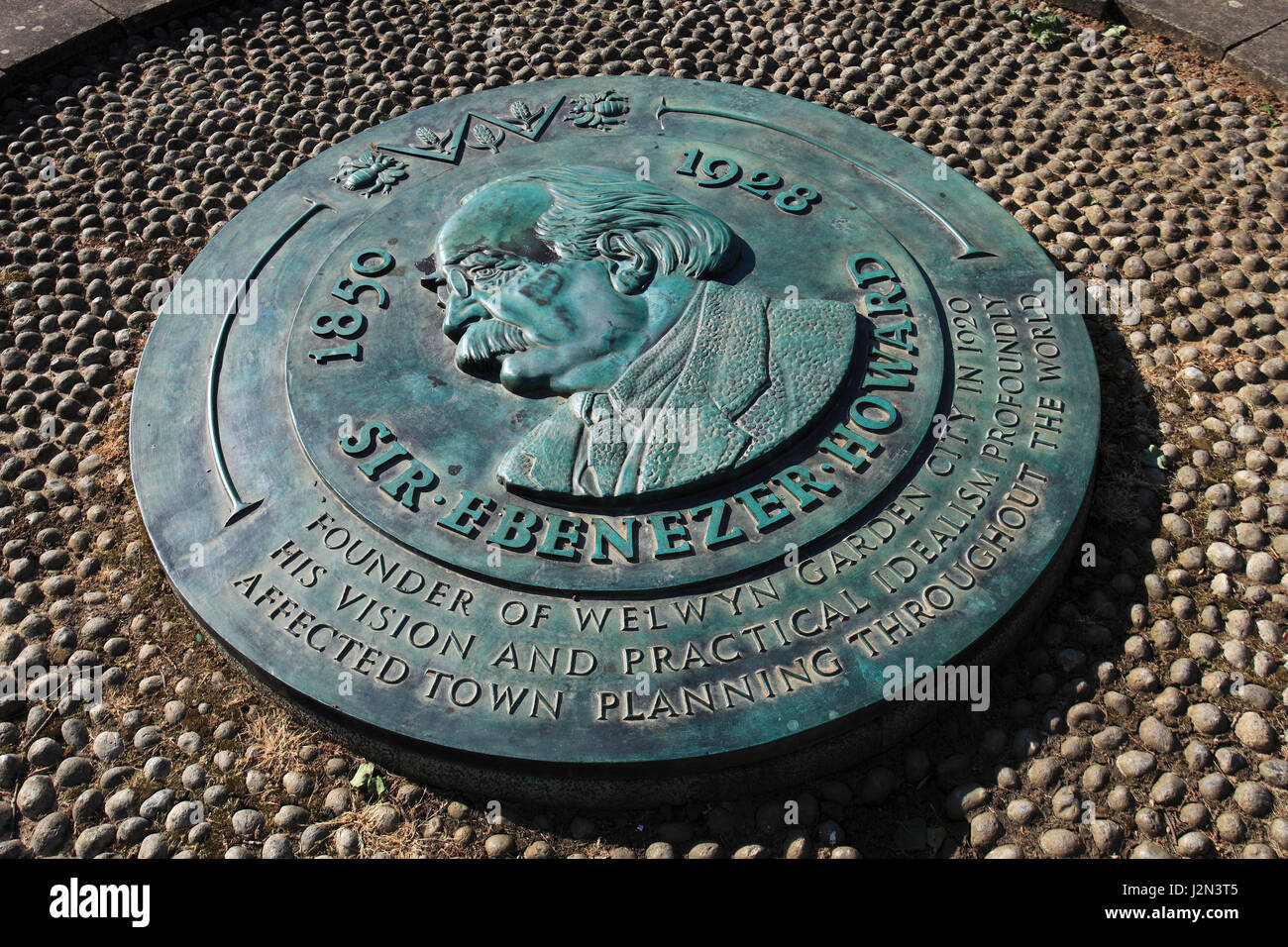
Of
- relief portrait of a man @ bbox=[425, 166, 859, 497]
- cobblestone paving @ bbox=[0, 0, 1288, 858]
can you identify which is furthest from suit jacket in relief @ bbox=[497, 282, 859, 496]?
cobblestone paving @ bbox=[0, 0, 1288, 858]

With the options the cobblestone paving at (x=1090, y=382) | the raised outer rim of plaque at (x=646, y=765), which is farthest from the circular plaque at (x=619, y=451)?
the cobblestone paving at (x=1090, y=382)

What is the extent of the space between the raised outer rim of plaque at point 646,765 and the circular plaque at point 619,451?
0.01 m

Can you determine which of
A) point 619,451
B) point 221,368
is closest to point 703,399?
point 619,451

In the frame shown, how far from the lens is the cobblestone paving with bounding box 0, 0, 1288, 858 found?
355 cm

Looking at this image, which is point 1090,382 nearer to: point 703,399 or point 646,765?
point 703,399

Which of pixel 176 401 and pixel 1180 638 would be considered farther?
pixel 176 401

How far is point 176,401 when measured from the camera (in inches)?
177

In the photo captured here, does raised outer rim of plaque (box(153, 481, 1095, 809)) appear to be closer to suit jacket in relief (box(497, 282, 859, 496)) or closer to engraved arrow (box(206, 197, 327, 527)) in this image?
engraved arrow (box(206, 197, 327, 527))

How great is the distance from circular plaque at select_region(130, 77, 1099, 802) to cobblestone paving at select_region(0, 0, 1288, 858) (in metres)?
0.29

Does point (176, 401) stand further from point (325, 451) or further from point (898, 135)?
point (898, 135)

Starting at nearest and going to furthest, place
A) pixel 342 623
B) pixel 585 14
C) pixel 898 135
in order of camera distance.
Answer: pixel 342 623 < pixel 898 135 < pixel 585 14

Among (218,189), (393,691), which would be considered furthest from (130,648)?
(218,189)

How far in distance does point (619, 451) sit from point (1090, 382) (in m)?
2.04

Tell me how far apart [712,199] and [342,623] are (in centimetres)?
276
